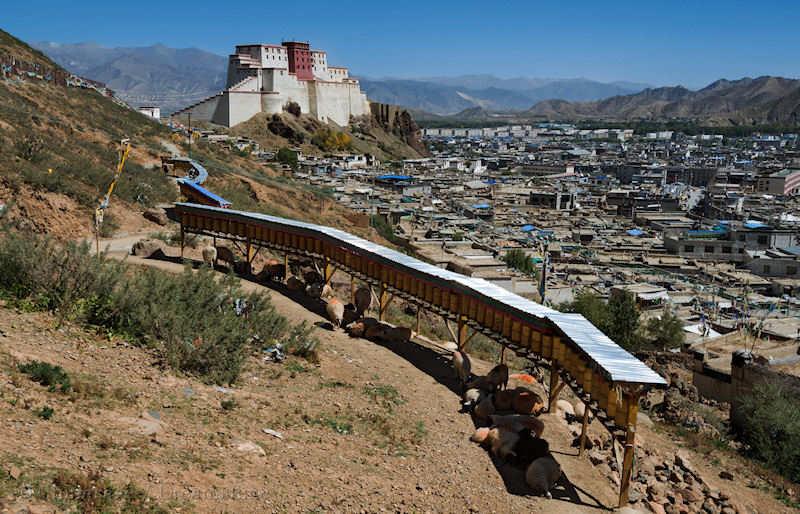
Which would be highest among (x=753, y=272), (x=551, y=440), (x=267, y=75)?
(x=267, y=75)

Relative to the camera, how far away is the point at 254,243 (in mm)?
14797

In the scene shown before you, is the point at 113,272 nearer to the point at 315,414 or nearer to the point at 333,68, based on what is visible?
the point at 315,414

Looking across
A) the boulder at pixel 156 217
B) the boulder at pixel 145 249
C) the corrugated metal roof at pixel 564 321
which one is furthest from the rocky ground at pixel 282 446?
the boulder at pixel 156 217

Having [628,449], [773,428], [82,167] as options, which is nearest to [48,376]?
[628,449]

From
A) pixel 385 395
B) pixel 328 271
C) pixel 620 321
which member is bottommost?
pixel 620 321

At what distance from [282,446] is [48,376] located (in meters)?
2.23

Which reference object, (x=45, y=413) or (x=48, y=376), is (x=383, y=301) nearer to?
(x=48, y=376)

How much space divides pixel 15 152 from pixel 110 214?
2639 millimetres

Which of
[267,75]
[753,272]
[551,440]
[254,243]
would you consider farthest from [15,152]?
[267,75]

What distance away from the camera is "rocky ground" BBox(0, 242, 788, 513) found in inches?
241

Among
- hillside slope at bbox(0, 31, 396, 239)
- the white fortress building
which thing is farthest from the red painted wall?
hillside slope at bbox(0, 31, 396, 239)

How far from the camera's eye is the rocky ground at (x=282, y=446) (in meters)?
6.11

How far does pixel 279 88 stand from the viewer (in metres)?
62.8

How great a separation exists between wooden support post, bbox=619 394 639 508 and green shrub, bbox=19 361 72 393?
518 centimetres
